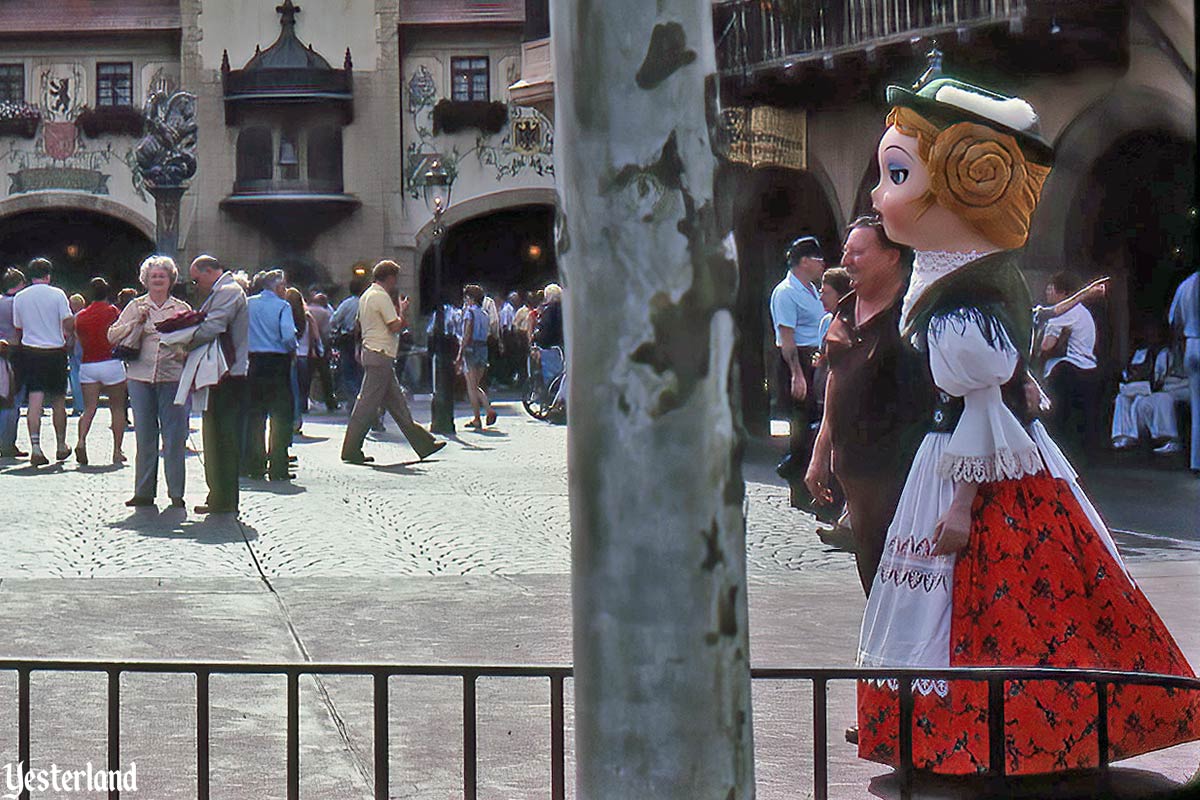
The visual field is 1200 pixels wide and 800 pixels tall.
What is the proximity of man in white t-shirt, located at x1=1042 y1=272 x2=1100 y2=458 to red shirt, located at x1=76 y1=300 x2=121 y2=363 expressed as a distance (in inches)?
296

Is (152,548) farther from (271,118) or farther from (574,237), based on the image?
(271,118)

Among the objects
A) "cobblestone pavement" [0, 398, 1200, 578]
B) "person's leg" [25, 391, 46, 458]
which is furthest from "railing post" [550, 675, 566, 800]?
"person's leg" [25, 391, 46, 458]

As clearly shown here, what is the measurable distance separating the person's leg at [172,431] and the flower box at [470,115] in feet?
85.3

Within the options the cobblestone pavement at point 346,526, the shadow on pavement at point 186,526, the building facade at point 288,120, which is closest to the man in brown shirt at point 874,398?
the cobblestone pavement at point 346,526

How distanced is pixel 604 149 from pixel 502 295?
3760 cm

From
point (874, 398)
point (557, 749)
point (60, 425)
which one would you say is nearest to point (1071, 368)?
point (60, 425)

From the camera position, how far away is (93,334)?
15.6m

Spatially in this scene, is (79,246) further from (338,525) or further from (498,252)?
(338,525)

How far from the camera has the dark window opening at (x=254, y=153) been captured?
37.2 metres

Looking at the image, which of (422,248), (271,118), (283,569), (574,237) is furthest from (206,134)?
(574,237)

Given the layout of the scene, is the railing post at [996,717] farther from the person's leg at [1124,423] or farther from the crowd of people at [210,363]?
the person's leg at [1124,423]

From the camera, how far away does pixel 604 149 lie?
1.85 m

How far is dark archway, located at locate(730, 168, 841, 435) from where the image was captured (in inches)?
807

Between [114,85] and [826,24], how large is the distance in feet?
78.5
